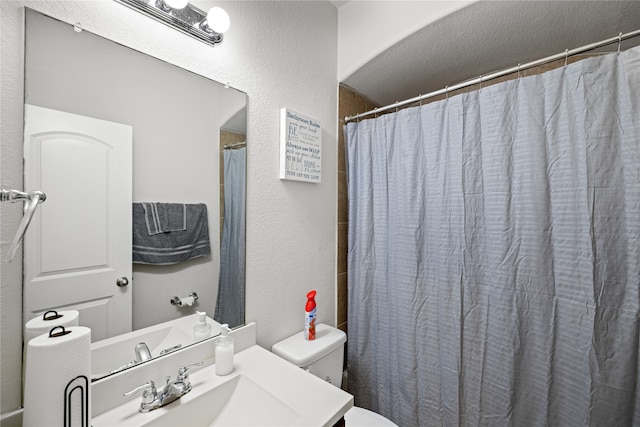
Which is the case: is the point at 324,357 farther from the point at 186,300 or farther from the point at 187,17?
the point at 187,17

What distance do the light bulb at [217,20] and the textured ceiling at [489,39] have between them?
886 mm

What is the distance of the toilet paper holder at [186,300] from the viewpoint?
3.20 feet

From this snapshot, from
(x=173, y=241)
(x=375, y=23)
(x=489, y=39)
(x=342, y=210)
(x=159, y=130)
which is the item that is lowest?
(x=173, y=241)

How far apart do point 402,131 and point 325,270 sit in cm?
89

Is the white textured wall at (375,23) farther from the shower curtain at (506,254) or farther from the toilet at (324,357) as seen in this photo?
the toilet at (324,357)

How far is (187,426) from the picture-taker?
0.83 metres

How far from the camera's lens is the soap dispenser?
1.02 m

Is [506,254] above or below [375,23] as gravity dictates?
below

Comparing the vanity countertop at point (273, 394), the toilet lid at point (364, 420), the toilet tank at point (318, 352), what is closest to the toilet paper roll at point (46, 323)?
the vanity countertop at point (273, 394)

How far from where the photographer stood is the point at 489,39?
4.66 feet

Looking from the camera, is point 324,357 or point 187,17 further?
point 324,357

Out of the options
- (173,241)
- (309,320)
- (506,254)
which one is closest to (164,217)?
(173,241)

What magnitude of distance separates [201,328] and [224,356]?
0.48 ft

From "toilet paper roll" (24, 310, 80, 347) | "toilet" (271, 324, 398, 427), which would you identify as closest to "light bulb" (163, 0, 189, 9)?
"toilet paper roll" (24, 310, 80, 347)
